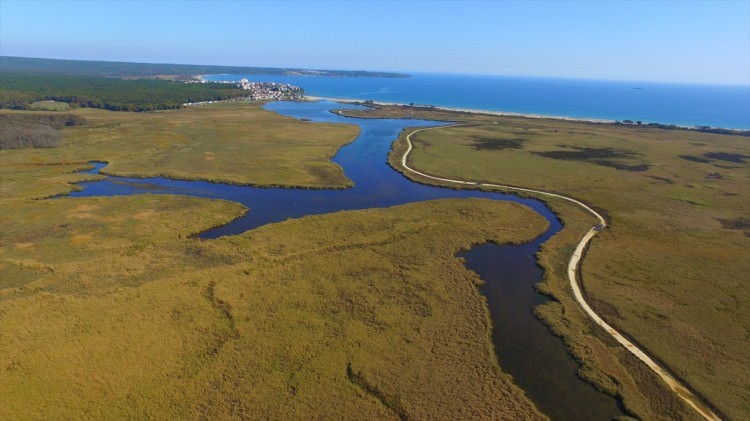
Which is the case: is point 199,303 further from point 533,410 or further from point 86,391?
point 533,410

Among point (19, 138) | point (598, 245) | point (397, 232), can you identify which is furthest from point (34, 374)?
point (19, 138)

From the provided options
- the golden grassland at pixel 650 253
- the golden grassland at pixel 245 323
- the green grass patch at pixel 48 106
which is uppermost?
the green grass patch at pixel 48 106

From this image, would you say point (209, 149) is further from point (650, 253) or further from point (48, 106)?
point (48, 106)

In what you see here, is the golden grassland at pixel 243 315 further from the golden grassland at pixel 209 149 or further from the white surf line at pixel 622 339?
the golden grassland at pixel 209 149

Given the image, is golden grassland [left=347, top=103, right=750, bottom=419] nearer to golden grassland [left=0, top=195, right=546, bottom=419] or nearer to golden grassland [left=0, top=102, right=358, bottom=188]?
golden grassland [left=0, top=195, right=546, bottom=419]

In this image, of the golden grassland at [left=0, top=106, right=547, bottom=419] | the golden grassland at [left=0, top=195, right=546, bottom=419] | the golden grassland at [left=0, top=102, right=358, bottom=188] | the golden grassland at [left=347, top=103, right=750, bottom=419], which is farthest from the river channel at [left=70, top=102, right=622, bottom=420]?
the golden grassland at [left=0, top=102, right=358, bottom=188]

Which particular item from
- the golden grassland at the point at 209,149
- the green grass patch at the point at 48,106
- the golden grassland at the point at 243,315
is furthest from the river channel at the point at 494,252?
the green grass patch at the point at 48,106
